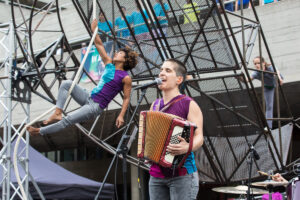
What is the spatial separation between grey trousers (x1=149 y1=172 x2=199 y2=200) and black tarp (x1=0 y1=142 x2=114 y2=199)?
635 centimetres

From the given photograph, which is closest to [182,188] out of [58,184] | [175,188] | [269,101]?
[175,188]

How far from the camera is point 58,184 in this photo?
10703 millimetres

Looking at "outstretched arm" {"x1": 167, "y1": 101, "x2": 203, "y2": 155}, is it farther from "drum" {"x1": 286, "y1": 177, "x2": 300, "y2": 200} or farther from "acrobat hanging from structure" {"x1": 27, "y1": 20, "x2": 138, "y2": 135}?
"acrobat hanging from structure" {"x1": 27, "y1": 20, "x2": 138, "y2": 135}

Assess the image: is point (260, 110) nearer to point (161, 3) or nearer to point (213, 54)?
point (213, 54)

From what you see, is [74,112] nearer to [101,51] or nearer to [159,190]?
[101,51]

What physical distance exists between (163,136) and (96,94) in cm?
242

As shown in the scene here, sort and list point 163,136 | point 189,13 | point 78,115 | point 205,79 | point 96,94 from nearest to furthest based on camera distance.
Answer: point 163,136 → point 78,115 → point 96,94 → point 205,79 → point 189,13

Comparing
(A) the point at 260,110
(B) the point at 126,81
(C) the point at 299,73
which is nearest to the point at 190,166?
(B) the point at 126,81

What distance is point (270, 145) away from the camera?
8312 millimetres

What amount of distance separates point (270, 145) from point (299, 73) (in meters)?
3.04

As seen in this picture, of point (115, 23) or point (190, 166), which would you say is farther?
point (115, 23)

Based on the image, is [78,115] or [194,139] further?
[78,115]

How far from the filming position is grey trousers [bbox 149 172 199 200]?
432 centimetres

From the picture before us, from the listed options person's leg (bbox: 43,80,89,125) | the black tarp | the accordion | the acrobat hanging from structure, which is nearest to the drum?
the accordion
